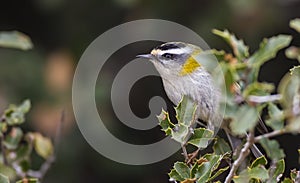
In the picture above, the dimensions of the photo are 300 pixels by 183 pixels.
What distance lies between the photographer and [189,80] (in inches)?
113

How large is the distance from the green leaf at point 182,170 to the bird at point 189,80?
25.6 inches

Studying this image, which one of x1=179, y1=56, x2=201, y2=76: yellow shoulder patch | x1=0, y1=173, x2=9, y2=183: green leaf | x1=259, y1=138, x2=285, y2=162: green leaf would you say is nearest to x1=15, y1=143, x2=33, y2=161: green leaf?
x1=0, y1=173, x2=9, y2=183: green leaf

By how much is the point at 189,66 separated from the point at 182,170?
3.53 ft

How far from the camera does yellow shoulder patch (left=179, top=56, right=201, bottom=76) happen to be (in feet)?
9.54

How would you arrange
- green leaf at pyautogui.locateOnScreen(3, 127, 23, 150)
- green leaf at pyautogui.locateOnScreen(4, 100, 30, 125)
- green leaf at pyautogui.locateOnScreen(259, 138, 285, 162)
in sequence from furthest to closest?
1. green leaf at pyautogui.locateOnScreen(3, 127, 23, 150)
2. green leaf at pyautogui.locateOnScreen(4, 100, 30, 125)
3. green leaf at pyautogui.locateOnScreen(259, 138, 285, 162)

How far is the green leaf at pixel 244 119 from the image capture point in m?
1.37

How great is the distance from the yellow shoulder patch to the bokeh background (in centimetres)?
159

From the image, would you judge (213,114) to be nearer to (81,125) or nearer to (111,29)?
(81,125)

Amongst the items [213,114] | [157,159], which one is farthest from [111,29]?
[213,114]

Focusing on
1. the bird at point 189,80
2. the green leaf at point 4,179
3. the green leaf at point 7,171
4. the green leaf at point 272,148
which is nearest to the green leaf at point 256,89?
the green leaf at point 272,148

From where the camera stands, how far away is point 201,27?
4805mm

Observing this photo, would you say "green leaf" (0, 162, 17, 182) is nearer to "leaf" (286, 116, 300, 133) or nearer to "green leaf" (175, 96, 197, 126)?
"green leaf" (175, 96, 197, 126)

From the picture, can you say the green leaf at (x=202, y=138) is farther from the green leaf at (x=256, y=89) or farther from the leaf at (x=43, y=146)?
the leaf at (x=43, y=146)

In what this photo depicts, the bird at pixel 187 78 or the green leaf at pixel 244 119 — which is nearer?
the green leaf at pixel 244 119
